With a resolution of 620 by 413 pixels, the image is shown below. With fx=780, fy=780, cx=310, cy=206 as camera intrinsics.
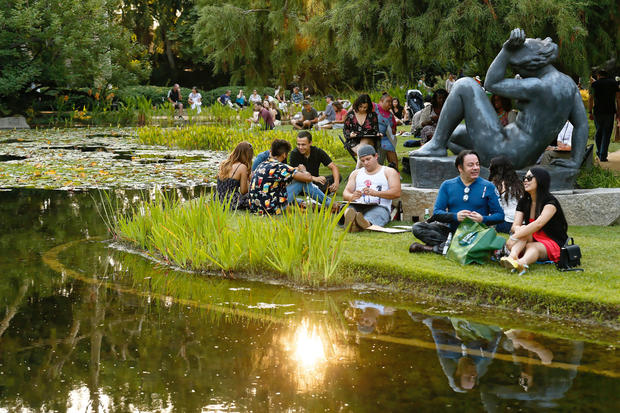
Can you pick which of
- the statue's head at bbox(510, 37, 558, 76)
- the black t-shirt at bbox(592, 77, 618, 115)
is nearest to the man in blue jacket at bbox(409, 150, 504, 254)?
the statue's head at bbox(510, 37, 558, 76)

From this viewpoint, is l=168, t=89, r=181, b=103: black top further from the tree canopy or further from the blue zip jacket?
the blue zip jacket

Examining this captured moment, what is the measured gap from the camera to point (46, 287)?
6652 millimetres

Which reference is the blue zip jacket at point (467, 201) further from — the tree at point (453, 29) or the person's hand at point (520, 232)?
the tree at point (453, 29)

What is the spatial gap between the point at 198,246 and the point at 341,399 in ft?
11.6

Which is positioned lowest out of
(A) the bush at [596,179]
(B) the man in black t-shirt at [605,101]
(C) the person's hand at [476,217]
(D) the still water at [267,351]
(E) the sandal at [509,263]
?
(D) the still water at [267,351]

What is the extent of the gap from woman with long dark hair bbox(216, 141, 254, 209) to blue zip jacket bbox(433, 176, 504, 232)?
9.48ft

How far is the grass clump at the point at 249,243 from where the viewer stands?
261 inches

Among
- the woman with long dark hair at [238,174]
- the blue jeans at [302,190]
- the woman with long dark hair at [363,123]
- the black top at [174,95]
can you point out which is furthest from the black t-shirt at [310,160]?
the black top at [174,95]

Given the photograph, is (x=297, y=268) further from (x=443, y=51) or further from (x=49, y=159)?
(x=49, y=159)

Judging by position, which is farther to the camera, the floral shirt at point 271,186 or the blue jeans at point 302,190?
the blue jeans at point 302,190

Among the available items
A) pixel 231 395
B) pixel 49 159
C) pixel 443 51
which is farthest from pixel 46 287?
pixel 49 159

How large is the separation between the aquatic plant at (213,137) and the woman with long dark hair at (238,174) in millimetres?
6606

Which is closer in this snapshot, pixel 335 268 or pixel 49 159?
pixel 335 268

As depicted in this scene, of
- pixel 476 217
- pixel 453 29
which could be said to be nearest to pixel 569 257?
pixel 476 217
